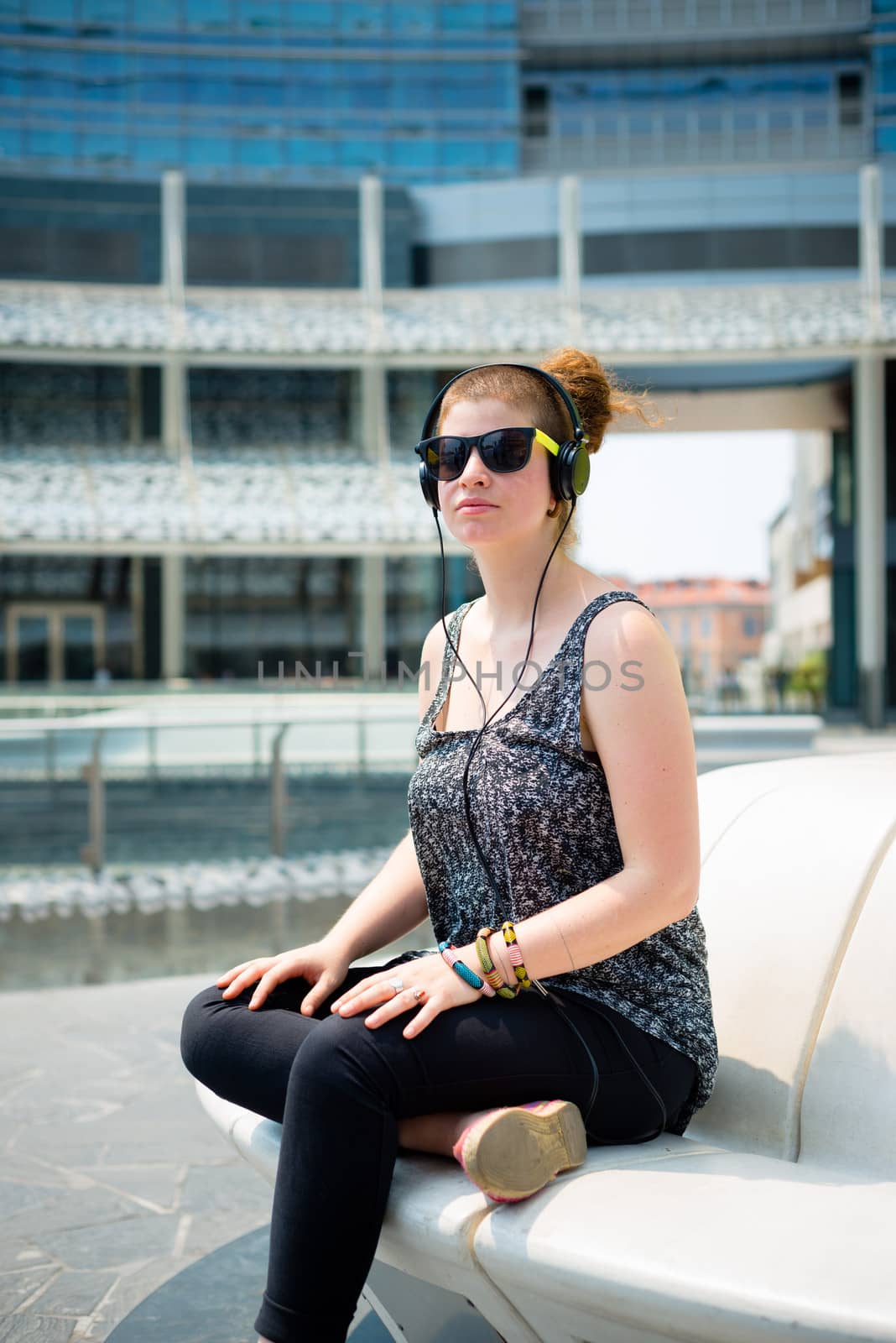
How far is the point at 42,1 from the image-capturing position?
119 ft

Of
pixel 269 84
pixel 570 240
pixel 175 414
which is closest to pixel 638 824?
pixel 175 414

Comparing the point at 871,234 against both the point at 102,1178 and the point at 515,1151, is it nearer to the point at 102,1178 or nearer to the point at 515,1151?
the point at 102,1178

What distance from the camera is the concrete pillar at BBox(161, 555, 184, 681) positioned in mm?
24312

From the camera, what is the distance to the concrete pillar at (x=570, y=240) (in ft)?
79.8

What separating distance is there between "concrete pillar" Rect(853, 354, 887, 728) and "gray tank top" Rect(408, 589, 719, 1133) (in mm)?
22401

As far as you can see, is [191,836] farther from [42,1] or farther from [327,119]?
[42,1]

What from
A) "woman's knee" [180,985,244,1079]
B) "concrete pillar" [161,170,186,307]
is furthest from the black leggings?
"concrete pillar" [161,170,186,307]

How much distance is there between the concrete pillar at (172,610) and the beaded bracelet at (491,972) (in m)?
23.6

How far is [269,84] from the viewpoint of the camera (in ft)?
120

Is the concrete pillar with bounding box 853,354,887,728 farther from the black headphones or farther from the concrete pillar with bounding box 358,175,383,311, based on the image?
the black headphones

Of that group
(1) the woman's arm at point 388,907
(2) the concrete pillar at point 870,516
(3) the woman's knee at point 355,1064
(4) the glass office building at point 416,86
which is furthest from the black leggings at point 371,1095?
(4) the glass office building at point 416,86

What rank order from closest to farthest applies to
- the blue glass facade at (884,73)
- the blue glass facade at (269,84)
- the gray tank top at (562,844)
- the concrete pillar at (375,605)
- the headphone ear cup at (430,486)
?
the gray tank top at (562,844) < the headphone ear cup at (430,486) < the concrete pillar at (375,605) < the blue glass facade at (884,73) < the blue glass facade at (269,84)

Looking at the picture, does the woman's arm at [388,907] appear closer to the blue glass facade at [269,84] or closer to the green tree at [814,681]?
the green tree at [814,681]

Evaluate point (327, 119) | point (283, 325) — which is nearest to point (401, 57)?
point (327, 119)
